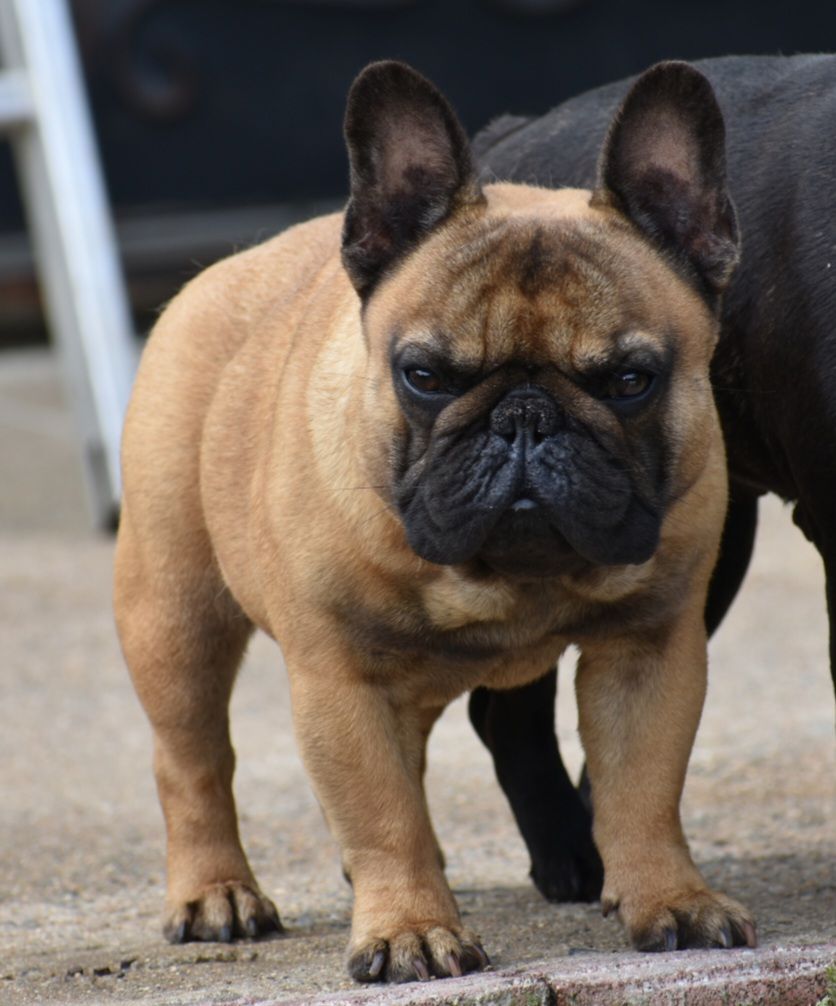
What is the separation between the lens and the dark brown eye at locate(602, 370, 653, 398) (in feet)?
10.8

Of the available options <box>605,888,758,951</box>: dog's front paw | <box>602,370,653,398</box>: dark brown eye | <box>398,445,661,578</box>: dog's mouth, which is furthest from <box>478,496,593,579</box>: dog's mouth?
<box>605,888,758,951</box>: dog's front paw

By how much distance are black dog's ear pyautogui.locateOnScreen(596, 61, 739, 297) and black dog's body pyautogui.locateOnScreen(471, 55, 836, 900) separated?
0.25m

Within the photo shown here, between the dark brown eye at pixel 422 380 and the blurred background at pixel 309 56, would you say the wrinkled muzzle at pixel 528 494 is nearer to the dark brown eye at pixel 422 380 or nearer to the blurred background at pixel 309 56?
the dark brown eye at pixel 422 380

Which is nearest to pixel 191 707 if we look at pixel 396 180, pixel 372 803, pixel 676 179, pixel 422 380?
pixel 372 803

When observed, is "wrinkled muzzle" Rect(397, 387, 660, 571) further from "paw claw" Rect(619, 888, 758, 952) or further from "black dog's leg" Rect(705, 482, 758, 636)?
"black dog's leg" Rect(705, 482, 758, 636)

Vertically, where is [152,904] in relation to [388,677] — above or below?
below

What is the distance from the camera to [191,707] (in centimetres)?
421

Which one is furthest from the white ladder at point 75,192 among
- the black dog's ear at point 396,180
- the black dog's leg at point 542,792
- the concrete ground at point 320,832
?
the black dog's ear at point 396,180

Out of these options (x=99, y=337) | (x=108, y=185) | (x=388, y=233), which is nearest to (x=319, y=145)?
(x=108, y=185)

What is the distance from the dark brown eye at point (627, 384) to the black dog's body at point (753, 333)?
0.47 m

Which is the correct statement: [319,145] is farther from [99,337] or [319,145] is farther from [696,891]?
[696,891]

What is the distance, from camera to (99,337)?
9.55 metres

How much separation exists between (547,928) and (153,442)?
1365 millimetres

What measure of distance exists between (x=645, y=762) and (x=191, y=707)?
110 cm
